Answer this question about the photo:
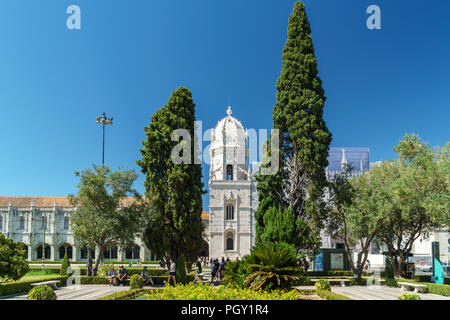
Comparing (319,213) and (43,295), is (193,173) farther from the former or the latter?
(43,295)

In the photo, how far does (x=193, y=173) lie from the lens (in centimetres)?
2405

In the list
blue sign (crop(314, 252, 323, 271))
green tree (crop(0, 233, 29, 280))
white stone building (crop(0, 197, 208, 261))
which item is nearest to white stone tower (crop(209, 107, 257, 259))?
white stone building (crop(0, 197, 208, 261))

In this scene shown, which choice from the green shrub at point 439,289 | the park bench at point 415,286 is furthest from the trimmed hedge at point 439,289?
the park bench at point 415,286

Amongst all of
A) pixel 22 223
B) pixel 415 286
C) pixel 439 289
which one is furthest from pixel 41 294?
pixel 22 223

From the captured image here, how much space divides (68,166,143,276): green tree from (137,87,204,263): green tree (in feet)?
3.93

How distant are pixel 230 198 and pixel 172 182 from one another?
2295cm

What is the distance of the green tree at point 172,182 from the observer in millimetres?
22656

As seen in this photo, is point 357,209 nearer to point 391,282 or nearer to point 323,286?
point 391,282

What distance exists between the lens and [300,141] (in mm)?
23344

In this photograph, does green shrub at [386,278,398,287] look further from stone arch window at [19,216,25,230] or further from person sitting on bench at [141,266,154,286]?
stone arch window at [19,216,25,230]

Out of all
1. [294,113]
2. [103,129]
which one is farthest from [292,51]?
[103,129]

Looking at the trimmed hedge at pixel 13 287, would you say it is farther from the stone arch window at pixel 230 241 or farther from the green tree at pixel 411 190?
the stone arch window at pixel 230 241

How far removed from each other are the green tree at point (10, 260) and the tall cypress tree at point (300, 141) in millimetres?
14056
